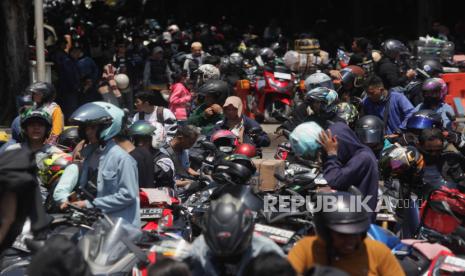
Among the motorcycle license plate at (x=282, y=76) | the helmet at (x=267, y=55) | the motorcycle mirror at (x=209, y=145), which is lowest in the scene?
the motorcycle license plate at (x=282, y=76)

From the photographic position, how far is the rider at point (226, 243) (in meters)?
5.78

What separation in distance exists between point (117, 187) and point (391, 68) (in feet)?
26.7

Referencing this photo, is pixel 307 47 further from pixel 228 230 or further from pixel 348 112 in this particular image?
pixel 228 230

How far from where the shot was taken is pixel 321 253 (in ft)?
19.3

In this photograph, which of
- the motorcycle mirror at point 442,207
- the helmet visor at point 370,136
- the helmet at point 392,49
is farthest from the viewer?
the helmet at point 392,49

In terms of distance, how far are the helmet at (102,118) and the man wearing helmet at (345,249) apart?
7.80 feet

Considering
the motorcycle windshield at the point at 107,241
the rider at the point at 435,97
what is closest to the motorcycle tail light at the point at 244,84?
the rider at the point at 435,97

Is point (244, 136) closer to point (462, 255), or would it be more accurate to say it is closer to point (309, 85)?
point (309, 85)

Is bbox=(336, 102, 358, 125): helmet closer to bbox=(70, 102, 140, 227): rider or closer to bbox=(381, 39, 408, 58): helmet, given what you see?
bbox=(381, 39, 408, 58): helmet

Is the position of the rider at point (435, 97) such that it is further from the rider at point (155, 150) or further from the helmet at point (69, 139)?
the helmet at point (69, 139)

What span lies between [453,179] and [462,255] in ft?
8.43

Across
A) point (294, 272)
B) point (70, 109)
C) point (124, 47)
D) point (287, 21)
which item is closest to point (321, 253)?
point (294, 272)

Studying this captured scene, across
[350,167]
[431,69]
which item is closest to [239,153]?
[350,167]

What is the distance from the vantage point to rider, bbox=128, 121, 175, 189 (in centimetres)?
976
